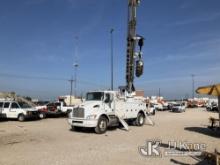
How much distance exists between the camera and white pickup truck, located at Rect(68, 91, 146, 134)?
18.7 m

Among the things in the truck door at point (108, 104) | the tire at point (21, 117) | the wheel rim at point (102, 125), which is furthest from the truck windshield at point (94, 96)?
the tire at point (21, 117)

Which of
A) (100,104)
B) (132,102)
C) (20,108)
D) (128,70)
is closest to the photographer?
(100,104)

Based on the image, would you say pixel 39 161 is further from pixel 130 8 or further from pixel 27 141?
pixel 130 8

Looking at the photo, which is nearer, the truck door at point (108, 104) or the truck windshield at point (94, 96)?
the truck door at point (108, 104)

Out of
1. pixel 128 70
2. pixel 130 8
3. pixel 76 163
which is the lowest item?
pixel 76 163

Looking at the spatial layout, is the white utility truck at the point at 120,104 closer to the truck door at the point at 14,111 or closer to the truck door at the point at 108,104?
the truck door at the point at 108,104

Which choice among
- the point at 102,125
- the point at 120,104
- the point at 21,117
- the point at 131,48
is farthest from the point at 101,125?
the point at 21,117

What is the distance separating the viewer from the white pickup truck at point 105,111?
18.7m

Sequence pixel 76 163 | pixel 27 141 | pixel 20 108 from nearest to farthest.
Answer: pixel 76 163 → pixel 27 141 → pixel 20 108

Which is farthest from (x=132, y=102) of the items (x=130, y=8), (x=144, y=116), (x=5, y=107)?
(x=5, y=107)

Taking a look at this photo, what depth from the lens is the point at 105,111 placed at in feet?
64.7

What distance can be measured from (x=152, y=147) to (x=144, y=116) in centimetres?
1179

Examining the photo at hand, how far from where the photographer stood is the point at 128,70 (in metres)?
24.8

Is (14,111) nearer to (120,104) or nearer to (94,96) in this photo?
(94,96)
